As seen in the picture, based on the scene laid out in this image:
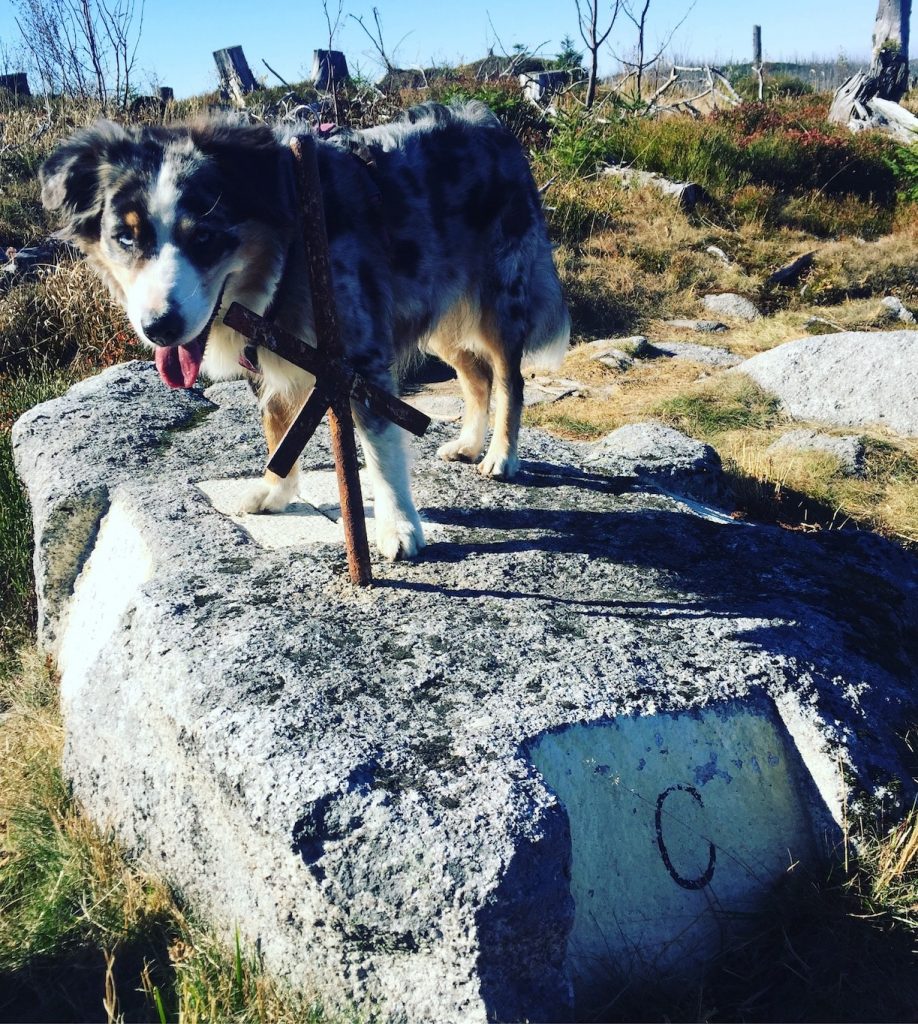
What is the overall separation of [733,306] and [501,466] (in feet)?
22.5

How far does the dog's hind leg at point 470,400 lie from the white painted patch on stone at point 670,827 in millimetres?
2260

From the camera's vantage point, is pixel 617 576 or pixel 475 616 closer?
pixel 475 616

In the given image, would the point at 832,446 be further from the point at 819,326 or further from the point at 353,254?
the point at 819,326

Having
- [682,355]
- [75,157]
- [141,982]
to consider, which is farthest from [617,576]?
[682,355]

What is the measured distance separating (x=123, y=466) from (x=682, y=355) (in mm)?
5915

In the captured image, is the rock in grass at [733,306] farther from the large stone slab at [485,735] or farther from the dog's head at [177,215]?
the dog's head at [177,215]

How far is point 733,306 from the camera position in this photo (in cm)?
1016

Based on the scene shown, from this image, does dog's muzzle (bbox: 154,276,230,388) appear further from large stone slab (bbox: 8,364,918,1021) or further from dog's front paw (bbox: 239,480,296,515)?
dog's front paw (bbox: 239,480,296,515)

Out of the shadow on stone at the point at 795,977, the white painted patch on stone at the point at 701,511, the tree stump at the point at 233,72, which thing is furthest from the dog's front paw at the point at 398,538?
the tree stump at the point at 233,72

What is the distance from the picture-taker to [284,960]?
2234 mm

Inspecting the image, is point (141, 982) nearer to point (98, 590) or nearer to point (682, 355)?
point (98, 590)

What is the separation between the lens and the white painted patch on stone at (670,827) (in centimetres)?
Answer: 229

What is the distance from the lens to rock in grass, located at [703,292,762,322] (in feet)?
32.8

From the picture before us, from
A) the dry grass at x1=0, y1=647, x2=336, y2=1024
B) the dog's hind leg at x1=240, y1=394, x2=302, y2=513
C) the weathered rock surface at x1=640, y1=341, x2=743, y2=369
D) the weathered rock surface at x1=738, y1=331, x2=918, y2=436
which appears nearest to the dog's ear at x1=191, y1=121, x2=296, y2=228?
the dog's hind leg at x1=240, y1=394, x2=302, y2=513
